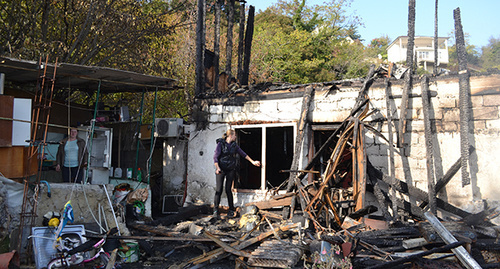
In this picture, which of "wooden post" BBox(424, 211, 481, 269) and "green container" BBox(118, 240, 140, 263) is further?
"green container" BBox(118, 240, 140, 263)

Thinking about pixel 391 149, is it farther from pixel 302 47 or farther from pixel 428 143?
pixel 302 47

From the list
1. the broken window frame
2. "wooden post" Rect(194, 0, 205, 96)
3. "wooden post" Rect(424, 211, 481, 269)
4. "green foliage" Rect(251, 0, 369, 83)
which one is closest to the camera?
"wooden post" Rect(424, 211, 481, 269)

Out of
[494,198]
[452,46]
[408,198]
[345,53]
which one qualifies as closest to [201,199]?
[408,198]

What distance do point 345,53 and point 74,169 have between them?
22.6 meters

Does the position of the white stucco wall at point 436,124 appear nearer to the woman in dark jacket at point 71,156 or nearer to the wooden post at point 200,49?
the wooden post at point 200,49

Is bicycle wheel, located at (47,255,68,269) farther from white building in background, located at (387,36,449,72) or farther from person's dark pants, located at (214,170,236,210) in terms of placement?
white building in background, located at (387,36,449,72)

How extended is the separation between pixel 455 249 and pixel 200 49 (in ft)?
26.3

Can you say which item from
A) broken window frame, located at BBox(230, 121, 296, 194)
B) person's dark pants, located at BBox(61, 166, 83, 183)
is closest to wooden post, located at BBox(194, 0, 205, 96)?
broken window frame, located at BBox(230, 121, 296, 194)

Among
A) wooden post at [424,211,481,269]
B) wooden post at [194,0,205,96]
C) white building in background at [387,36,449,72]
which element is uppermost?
white building in background at [387,36,449,72]

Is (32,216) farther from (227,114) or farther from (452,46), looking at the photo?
(452,46)

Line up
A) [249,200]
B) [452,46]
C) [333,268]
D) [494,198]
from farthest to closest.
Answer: [452,46] < [249,200] < [494,198] < [333,268]

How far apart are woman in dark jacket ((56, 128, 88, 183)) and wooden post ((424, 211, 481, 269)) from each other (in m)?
6.86

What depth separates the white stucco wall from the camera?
22.9ft

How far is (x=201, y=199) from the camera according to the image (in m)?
9.56
